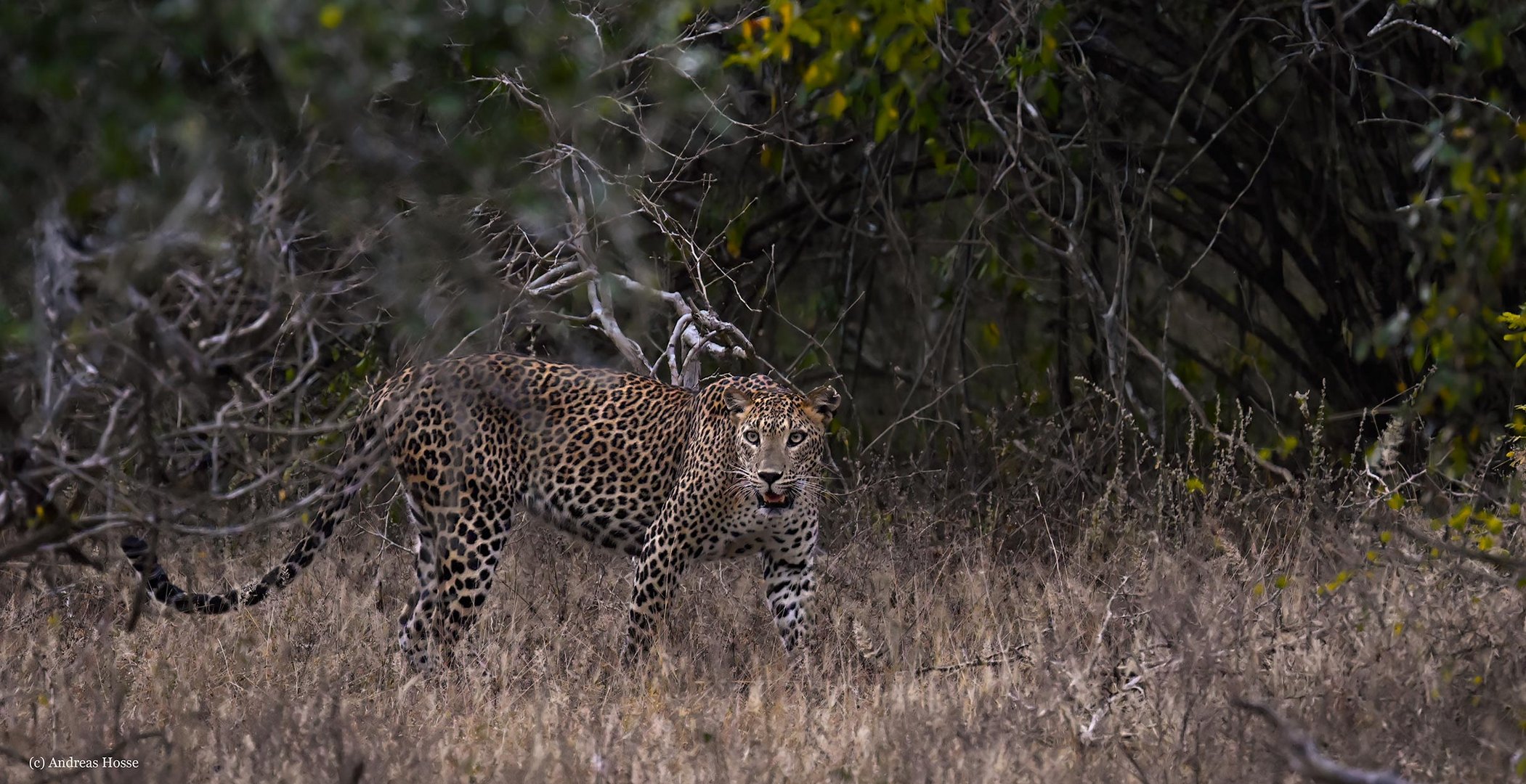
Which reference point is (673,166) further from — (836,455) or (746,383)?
(836,455)

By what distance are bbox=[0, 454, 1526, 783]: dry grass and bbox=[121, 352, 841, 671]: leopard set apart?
0.20 metres

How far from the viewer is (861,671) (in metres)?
5.52

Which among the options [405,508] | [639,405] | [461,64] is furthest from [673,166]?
[461,64]

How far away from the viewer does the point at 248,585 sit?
19.3ft

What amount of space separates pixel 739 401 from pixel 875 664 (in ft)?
3.71

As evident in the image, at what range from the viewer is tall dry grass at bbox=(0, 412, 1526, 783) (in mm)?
4242

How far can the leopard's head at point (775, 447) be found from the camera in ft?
19.7

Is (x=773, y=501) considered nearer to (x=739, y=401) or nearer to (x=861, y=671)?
(x=739, y=401)

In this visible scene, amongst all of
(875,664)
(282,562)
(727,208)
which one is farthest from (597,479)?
(727,208)

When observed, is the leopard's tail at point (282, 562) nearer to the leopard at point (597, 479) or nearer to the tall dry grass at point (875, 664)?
the leopard at point (597, 479)

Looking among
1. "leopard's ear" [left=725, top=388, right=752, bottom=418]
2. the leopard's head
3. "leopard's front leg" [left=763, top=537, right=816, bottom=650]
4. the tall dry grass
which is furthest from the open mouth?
the tall dry grass

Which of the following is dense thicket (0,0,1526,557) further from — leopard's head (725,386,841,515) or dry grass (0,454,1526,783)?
leopard's head (725,386,841,515)

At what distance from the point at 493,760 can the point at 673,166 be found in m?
3.42

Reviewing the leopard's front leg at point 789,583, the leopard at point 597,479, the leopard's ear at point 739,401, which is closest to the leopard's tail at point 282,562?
the leopard at point 597,479
